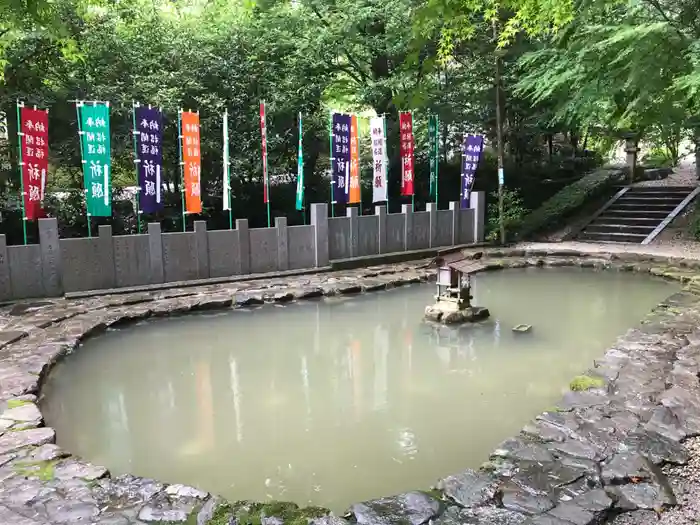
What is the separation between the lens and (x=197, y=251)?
10.7 m

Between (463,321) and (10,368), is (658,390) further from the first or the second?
(10,368)

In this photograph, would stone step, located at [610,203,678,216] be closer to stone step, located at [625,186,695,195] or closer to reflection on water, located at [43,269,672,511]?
stone step, located at [625,186,695,195]

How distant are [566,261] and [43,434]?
1106 centimetres

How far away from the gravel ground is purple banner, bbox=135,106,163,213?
875 centimetres

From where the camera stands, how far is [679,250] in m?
13.6

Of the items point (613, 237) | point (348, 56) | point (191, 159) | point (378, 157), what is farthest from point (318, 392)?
point (613, 237)

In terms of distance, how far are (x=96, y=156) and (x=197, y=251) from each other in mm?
2345

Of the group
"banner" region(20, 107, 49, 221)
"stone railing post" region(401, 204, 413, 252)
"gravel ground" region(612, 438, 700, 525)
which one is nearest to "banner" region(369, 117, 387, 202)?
"stone railing post" region(401, 204, 413, 252)

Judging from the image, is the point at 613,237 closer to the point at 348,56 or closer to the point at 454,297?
the point at 348,56

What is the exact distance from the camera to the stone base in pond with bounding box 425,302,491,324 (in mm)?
8133

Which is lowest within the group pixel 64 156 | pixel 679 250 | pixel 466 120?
pixel 679 250

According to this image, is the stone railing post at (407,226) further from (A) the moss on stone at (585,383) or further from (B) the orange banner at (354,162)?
(A) the moss on stone at (585,383)

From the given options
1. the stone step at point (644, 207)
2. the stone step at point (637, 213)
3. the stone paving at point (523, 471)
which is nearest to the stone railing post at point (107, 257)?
the stone paving at point (523, 471)

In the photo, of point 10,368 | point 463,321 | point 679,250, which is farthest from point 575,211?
point 10,368
